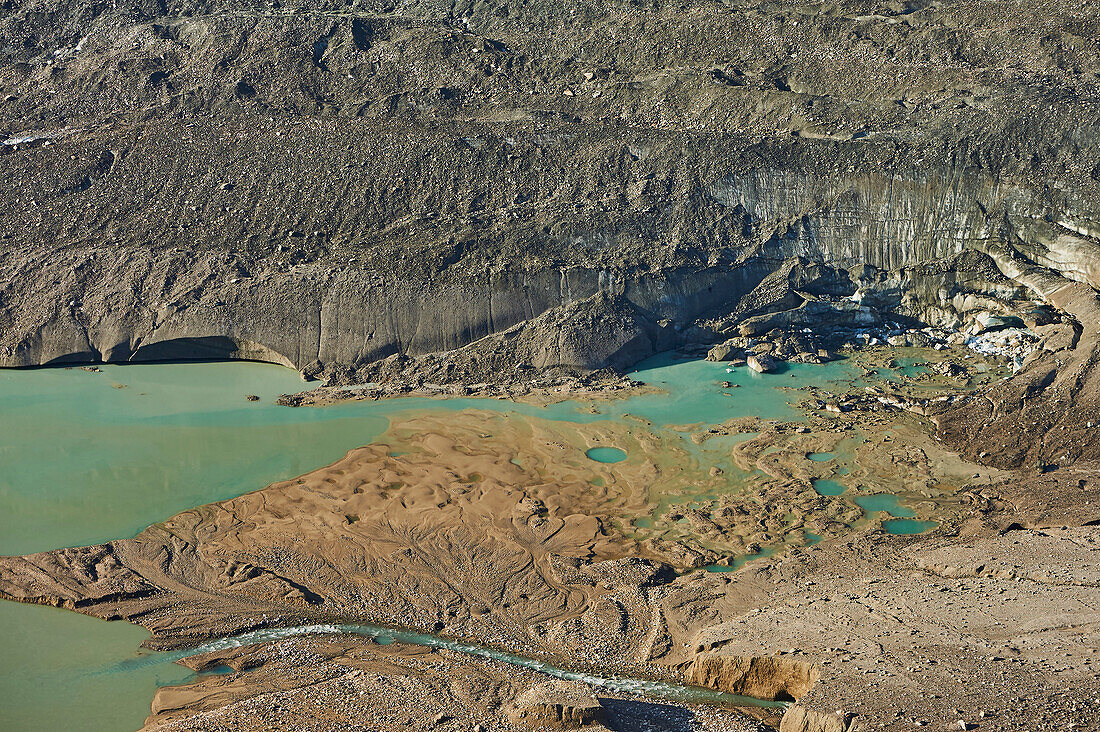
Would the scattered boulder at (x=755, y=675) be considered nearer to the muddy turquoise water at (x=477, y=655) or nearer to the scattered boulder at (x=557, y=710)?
the muddy turquoise water at (x=477, y=655)

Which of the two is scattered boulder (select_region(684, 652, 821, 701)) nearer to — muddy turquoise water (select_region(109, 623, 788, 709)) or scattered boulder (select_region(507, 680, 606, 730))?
muddy turquoise water (select_region(109, 623, 788, 709))

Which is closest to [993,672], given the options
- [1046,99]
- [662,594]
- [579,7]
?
[662,594]

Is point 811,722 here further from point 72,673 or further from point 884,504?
point 72,673

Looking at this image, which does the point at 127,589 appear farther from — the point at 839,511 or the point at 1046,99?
the point at 1046,99

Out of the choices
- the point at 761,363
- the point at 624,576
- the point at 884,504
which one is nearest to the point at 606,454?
the point at 624,576

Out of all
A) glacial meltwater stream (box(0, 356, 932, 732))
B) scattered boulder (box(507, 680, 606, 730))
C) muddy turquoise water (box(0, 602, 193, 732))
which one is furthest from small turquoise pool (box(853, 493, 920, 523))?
muddy turquoise water (box(0, 602, 193, 732))
